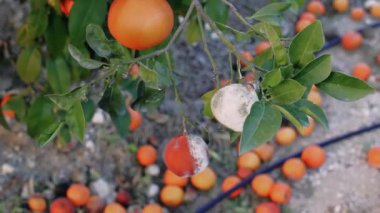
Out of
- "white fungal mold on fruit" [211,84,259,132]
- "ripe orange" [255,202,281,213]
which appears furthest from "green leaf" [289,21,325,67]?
"ripe orange" [255,202,281,213]

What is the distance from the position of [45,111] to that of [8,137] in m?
0.44

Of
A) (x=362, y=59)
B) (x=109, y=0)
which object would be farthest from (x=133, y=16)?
(x=362, y=59)

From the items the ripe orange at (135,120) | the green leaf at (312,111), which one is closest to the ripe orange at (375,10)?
the ripe orange at (135,120)

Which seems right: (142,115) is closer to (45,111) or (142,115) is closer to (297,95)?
(45,111)

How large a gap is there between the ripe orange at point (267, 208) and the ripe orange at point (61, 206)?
532mm

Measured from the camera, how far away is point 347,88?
0.85m

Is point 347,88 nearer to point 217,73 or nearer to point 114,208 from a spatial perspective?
point 217,73

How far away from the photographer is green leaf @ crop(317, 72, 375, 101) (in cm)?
84

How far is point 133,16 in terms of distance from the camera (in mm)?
880

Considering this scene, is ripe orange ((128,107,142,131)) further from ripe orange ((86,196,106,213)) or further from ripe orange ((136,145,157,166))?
ripe orange ((86,196,106,213))

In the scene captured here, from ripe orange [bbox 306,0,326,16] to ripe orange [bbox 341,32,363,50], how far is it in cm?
19

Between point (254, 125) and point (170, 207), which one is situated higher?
point (254, 125)

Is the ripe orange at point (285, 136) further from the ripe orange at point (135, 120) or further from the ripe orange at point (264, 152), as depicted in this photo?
the ripe orange at point (135, 120)

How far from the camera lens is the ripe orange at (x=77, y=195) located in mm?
1805
